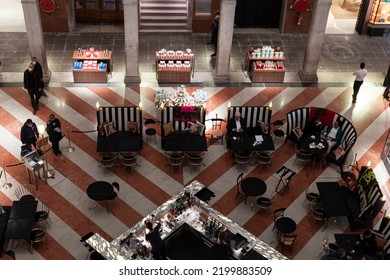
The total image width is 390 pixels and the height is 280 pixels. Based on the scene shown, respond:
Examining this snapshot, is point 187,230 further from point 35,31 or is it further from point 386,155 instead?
point 35,31

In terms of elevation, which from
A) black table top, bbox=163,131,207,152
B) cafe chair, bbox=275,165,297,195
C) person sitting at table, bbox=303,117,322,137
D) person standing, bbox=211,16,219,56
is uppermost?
person standing, bbox=211,16,219,56

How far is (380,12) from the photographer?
23.8 metres

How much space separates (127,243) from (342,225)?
20.2 ft

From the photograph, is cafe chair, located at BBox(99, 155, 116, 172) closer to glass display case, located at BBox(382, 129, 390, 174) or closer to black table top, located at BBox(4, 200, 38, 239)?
black table top, located at BBox(4, 200, 38, 239)

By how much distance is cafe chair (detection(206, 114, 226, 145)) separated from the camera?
1788 cm

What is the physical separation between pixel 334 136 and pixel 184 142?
4.69 metres

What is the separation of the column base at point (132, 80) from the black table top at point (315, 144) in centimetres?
675

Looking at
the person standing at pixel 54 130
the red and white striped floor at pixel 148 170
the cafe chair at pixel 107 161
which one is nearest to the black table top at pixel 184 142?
the red and white striped floor at pixel 148 170

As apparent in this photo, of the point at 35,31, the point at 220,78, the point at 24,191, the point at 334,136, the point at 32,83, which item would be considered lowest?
the point at 24,191

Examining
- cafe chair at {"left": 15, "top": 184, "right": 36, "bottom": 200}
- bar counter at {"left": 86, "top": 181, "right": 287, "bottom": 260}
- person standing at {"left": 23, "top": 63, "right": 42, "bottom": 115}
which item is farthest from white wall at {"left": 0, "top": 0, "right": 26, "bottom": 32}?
bar counter at {"left": 86, "top": 181, "right": 287, "bottom": 260}

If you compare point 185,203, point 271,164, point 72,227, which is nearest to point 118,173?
point 72,227

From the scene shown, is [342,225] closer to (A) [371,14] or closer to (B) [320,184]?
(B) [320,184]

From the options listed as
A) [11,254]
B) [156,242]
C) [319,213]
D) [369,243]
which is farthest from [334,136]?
[11,254]

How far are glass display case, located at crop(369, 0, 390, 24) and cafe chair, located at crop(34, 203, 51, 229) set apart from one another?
16226mm
